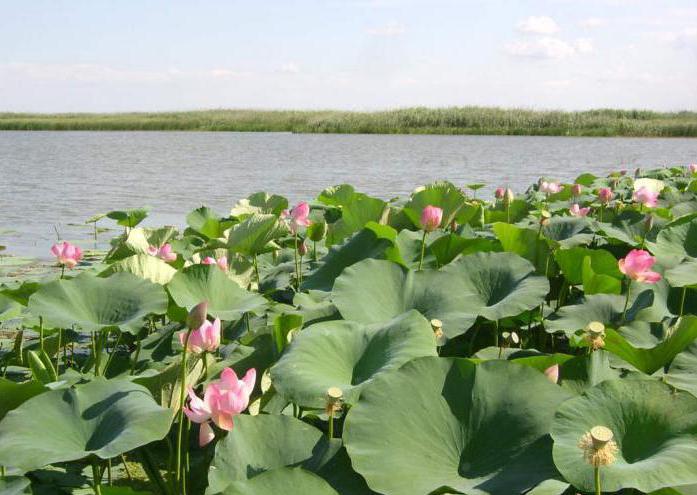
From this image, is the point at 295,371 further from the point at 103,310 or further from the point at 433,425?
the point at 103,310

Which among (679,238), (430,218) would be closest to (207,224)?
(430,218)

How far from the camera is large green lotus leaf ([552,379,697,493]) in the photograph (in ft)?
2.92

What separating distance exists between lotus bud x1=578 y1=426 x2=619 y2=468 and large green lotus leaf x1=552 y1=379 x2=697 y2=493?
7cm

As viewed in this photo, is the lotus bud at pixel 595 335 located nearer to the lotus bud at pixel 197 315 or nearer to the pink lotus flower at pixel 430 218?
the lotus bud at pixel 197 315

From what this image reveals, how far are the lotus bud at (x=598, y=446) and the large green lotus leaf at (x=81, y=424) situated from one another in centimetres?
56

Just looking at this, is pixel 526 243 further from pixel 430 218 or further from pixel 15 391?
pixel 15 391

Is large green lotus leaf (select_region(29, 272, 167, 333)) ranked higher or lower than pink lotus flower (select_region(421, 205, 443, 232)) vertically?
lower

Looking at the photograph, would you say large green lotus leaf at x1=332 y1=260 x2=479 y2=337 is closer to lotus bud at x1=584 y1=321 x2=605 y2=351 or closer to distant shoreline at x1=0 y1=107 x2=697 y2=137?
lotus bud at x1=584 y1=321 x2=605 y2=351

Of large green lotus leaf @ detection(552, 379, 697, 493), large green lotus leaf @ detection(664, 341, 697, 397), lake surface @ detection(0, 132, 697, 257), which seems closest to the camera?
large green lotus leaf @ detection(552, 379, 697, 493)

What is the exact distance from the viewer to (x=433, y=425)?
3.47 ft

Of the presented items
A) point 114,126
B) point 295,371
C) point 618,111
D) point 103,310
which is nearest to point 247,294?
point 103,310

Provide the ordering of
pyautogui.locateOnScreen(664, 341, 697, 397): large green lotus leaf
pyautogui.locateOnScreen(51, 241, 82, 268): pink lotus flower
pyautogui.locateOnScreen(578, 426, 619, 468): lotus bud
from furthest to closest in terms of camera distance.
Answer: pyautogui.locateOnScreen(51, 241, 82, 268): pink lotus flower → pyautogui.locateOnScreen(664, 341, 697, 397): large green lotus leaf → pyautogui.locateOnScreen(578, 426, 619, 468): lotus bud

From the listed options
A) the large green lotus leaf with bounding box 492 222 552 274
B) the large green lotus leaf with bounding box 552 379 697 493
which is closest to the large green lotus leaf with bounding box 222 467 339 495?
the large green lotus leaf with bounding box 552 379 697 493

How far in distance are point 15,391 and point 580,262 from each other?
1303 millimetres
